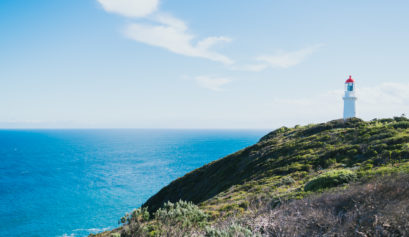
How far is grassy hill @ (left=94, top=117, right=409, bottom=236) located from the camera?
25.2 feet

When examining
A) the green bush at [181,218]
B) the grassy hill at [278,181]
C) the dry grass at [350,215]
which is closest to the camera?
the dry grass at [350,215]

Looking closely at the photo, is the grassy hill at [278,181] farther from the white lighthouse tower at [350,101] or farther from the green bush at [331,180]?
the white lighthouse tower at [350,101]

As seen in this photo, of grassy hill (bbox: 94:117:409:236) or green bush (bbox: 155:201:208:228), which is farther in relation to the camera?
green bush (bbox: 155:201:208:228)

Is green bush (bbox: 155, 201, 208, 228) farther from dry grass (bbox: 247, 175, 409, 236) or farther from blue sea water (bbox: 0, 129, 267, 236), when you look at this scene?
blue sea water (bbox: 0, 129, 267, 236)

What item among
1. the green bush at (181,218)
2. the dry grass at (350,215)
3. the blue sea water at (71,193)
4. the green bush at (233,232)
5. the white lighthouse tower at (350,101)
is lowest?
the blue sea water at (71,193)

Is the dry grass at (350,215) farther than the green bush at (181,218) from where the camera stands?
No

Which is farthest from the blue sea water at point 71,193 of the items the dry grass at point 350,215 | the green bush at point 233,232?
the dry grass at point 350,215

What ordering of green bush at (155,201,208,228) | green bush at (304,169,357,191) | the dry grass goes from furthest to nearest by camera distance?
1. green bush at (304,169,357,191)
2. green bush at (155,201,208,228)
3. the dry grass

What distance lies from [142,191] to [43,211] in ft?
64.9

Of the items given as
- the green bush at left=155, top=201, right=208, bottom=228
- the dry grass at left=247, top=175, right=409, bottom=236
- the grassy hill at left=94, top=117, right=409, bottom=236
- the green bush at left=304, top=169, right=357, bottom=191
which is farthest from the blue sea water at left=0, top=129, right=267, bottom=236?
the dry grass at left=247, top=175, right=409, bottom=236

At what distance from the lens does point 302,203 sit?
7688mm

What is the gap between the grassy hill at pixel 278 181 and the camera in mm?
7667

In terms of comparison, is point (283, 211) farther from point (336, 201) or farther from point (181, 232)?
point (181, 232)

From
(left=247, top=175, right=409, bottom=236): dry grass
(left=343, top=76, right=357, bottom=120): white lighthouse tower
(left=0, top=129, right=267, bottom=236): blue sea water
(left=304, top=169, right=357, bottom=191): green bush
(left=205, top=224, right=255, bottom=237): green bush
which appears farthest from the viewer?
(left=0, top=129, right=267, bottom=236): blue sea water
